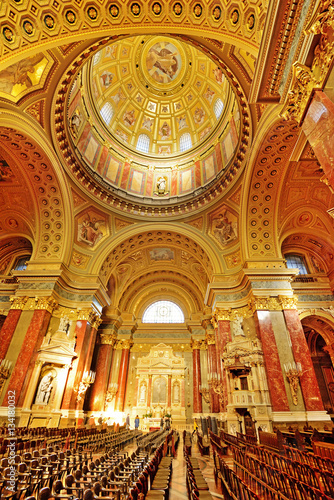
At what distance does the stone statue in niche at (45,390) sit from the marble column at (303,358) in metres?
12.3

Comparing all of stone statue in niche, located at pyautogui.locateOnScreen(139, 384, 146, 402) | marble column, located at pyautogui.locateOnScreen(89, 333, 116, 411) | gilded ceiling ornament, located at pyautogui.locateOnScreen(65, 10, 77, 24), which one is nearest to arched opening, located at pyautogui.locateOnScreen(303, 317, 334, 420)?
stone statue in niche, located at pyautogui.locateOnScreen(139, 384, 146, 402)

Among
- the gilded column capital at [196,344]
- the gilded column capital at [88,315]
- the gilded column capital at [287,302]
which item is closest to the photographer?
the gilded column capital at [287,302]

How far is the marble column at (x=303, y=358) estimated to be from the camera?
11.6m

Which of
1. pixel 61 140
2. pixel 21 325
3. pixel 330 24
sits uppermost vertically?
pixel 61 140

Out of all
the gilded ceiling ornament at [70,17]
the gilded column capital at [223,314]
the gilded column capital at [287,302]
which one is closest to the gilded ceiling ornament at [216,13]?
the gilded ceiling ornament at [70,17]

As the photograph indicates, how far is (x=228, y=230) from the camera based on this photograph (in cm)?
1756

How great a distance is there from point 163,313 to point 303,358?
1527cm

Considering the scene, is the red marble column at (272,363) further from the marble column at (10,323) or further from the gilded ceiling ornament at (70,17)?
the gilded ceiling ornament at (70,17)

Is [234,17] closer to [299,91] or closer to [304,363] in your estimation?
[299,91]

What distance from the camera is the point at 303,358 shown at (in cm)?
1239

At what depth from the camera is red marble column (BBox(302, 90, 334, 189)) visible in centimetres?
511

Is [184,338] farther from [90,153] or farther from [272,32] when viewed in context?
[272,32]

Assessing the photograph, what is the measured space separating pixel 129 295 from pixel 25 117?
16.4 m

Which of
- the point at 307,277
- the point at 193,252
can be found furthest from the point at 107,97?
the point at 307,277
